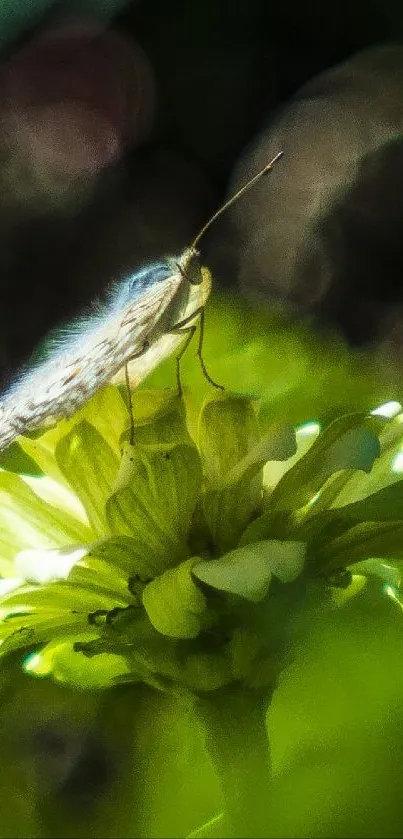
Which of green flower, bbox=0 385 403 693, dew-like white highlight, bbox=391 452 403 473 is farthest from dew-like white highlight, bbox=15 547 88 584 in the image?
dew-like white highlight, bbox=391 452 403 473

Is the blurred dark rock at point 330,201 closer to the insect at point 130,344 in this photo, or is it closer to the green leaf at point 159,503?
the insect at point 130,344

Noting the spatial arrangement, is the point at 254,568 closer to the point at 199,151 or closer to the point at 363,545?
the point at 363,545

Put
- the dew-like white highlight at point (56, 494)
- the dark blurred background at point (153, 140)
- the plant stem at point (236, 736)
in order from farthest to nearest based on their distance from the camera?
the dark blurred background at point (153, 140), the dew-like white highlight at point (56, 494), the plant stem at point (236, 736)

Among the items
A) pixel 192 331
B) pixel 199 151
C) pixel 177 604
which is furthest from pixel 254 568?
pixel 199 151

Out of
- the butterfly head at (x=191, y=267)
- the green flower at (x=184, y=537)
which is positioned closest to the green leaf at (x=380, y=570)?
the green flower at (x=184, y=537)

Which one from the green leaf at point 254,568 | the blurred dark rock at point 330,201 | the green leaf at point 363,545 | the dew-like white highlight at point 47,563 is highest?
the dew-like white highlight at point 47,563
